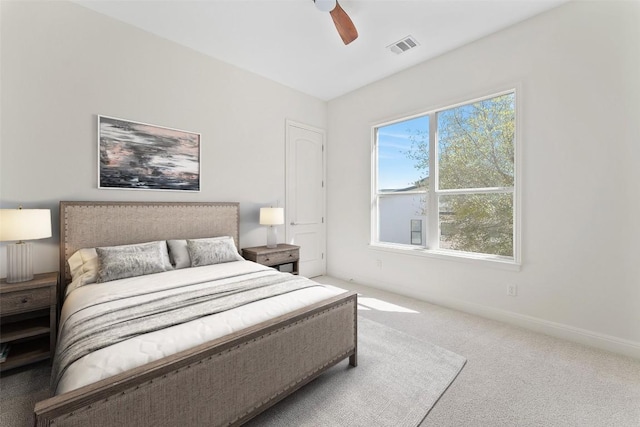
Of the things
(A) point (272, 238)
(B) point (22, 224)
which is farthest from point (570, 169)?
(B) point (22, 224)

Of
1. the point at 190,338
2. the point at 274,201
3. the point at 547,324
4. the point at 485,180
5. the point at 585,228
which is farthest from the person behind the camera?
the point at 274,201

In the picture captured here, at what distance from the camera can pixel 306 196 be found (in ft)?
14.9

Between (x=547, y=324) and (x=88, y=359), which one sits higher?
(x=88, y=359)

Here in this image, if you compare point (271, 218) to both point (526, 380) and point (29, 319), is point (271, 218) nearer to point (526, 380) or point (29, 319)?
point (29, 319)

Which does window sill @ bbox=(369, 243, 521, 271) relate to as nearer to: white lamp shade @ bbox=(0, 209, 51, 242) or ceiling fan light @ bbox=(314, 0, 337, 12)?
ceiling fan light @ bbox=(314, 0, 337, 12)

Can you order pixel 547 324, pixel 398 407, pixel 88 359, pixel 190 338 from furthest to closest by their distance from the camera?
pixel 547 324, pixel 398 407, pixel 190 338, pixel 88 359

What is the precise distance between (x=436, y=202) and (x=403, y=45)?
1.89 metres

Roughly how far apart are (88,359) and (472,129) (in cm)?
382

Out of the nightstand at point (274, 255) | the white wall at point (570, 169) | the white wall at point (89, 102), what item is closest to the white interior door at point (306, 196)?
the nightstand at point (274, 255)

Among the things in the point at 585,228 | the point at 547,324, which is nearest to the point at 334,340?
the point at 547,324

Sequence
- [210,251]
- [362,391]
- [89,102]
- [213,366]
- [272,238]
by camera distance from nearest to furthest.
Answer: [213,366]
[362,391]
[89,102]
[210,251]
[272,238]

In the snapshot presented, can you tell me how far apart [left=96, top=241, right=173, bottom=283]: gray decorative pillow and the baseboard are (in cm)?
300

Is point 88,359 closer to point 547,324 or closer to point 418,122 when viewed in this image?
point 547,324

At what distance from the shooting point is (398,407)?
1692 millimetres
